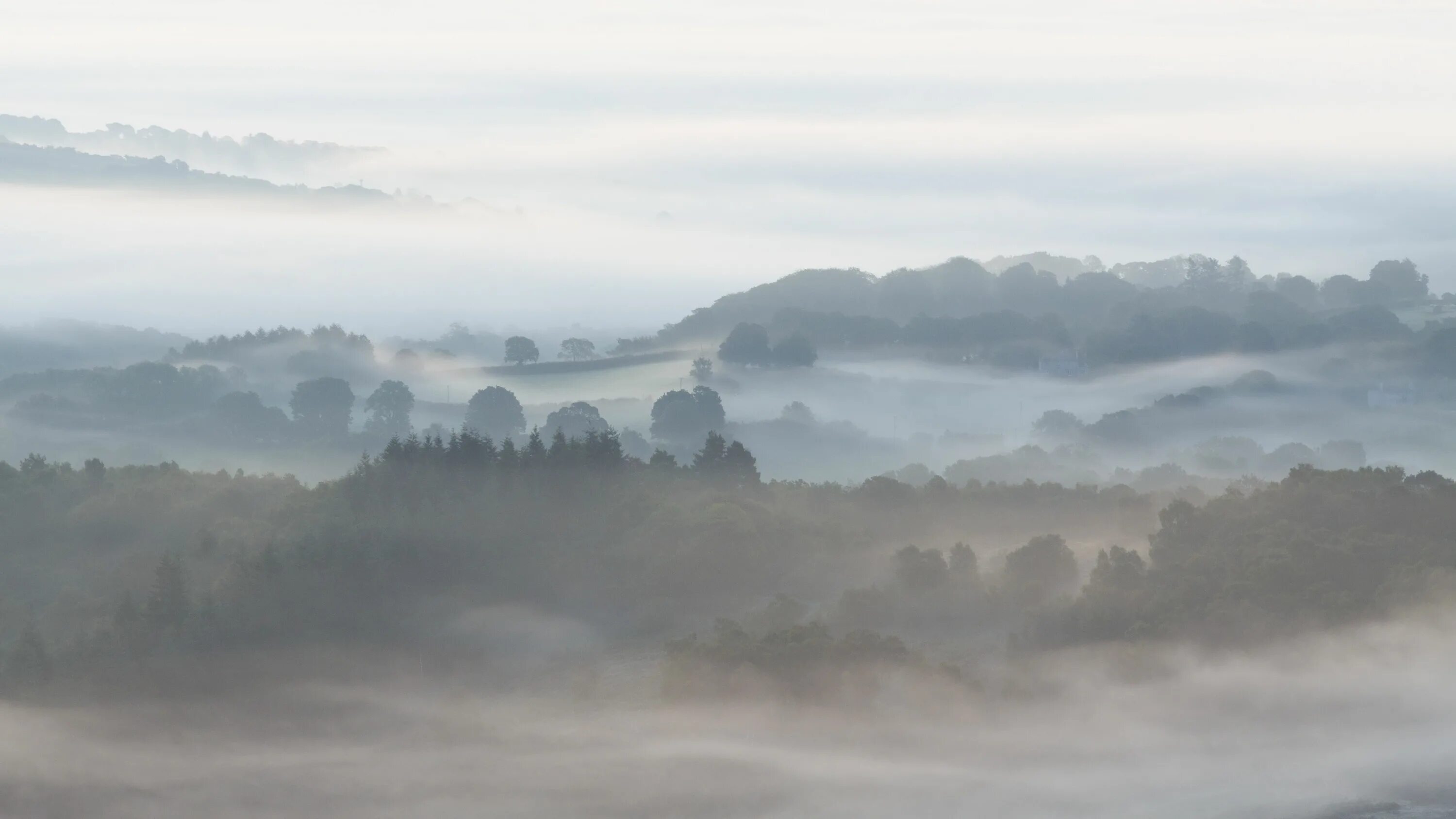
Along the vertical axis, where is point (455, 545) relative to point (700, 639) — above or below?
above

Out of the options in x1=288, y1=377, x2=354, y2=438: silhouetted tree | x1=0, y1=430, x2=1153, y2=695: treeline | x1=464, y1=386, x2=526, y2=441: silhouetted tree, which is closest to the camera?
x1=0, y1=430, x2=1153, y2=695: treeline

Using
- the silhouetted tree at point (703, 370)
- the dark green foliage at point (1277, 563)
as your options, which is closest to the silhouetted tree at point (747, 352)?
the silhouetted tree at point (703, 370)

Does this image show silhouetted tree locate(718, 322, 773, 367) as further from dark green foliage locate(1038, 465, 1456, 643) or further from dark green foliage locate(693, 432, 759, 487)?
dark green foliage locate(1038, 465, 1456, 643)

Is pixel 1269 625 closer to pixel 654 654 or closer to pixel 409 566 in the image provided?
pixel 654 654

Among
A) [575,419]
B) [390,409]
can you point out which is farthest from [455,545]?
[390,409]

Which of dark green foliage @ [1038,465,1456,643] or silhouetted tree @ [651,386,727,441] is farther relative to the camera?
silhouetted tree @ [651,386,727,441]

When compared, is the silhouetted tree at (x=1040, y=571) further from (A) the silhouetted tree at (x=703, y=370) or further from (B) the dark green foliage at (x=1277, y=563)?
(A) the silhouetted tree at (x=703, y=370)

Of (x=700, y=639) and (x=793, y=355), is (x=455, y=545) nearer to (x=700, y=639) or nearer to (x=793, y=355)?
(x=700, y=639)

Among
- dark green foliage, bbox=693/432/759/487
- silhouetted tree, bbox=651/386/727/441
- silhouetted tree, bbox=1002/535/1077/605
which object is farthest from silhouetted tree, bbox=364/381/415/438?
silhouetted tree, bbox=1002/535/1077/605

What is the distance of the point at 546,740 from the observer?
42.9 meters

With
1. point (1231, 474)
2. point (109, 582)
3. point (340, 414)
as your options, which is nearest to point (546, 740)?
point (109, 582)

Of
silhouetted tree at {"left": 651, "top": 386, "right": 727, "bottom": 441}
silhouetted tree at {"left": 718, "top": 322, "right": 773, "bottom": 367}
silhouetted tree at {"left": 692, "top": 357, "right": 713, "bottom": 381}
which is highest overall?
silhouetted tree at {"left": 718, "top": 322, "right": 773, "bottom": 367}

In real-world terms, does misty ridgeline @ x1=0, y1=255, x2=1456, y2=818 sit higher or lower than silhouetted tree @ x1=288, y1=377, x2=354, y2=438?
lower

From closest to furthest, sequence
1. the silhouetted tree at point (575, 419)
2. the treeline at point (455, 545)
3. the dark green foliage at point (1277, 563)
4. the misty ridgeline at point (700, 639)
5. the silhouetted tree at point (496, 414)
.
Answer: the misty ridgeline at point (700, 639) < the dark green foliage at point (1277, 563) < the treeline at point (455, 545) < the silhouetted tree at point (575, 419) < the silhouetted tree at point (496, 414)
